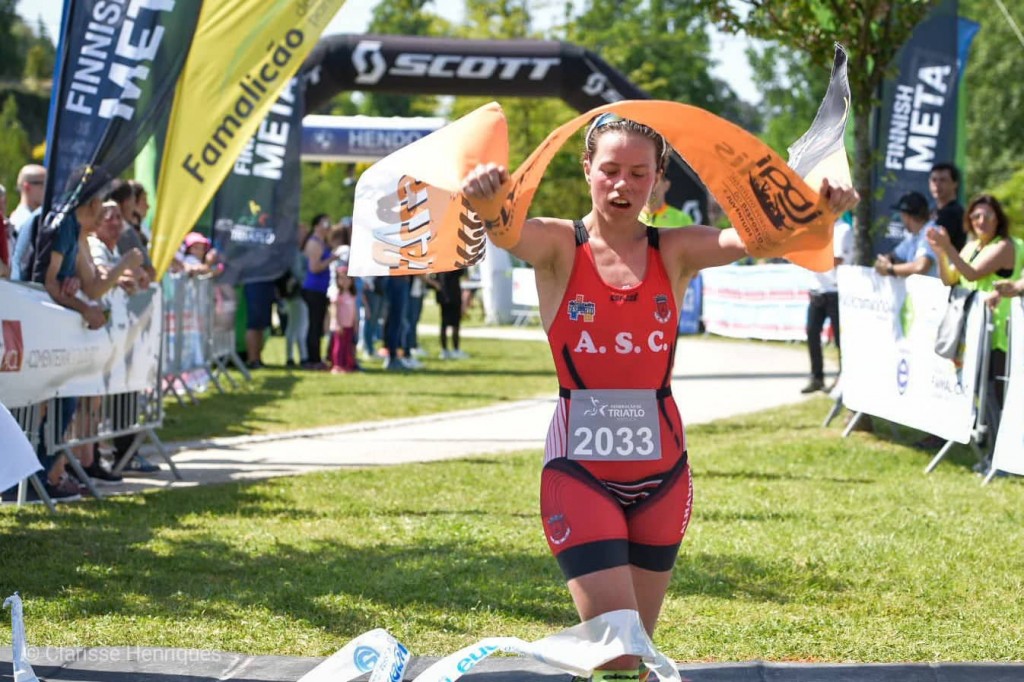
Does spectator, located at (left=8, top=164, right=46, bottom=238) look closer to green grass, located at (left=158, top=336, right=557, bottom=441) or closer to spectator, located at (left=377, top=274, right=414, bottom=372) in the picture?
green grass, located at (left=158, top=336, right=557, bottom=441)

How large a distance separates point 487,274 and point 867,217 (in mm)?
21050

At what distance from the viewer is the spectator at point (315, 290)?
1891cm

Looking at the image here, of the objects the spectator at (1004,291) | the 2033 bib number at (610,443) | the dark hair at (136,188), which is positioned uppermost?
the dark hair at (136,188)

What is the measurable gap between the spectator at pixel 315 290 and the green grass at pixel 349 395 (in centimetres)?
52

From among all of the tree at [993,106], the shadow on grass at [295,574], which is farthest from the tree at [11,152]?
the shadow on grass at [295,574]

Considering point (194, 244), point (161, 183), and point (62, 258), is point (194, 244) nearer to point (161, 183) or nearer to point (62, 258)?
point (161, 183)

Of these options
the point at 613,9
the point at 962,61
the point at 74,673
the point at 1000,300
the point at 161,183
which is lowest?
the point at 74,673

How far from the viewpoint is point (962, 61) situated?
18.5m

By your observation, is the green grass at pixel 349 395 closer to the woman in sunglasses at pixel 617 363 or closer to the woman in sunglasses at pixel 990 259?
the woman in sunglasses at pixel 990 259

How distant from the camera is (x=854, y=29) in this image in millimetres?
11555

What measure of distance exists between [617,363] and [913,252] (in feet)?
27.7

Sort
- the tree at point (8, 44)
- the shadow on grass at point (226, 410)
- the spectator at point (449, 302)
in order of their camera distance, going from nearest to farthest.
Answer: the shadow on grass at point (226, 410) < the spectator at point (449, 302) < the tree at point (8, 44)

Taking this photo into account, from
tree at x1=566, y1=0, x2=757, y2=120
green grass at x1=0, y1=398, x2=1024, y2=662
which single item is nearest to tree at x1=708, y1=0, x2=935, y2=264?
green grass at x1=0, y1=398, x2=1024, y2=662

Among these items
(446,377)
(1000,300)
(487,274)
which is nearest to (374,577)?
(1000,300)
